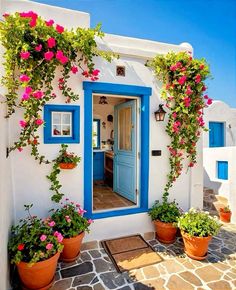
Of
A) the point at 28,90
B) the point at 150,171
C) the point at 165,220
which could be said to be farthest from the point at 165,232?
the point at 28,90

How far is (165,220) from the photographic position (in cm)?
355

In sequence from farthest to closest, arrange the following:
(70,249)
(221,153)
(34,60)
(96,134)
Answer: (96,134) < (221,153) < (70,249) < (34,60)

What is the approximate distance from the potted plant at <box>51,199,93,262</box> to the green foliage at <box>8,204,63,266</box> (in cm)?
28

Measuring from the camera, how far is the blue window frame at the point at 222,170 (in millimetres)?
5617

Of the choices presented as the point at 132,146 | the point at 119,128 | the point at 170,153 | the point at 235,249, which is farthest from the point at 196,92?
the point at 235,249

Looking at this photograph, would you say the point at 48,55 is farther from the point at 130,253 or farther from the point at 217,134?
the point at 217,134

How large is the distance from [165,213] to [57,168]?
2300 millimetres

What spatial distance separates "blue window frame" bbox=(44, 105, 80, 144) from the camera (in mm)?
3188

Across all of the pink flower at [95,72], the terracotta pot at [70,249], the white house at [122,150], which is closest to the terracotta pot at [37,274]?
the terracotta pot at [70,249]

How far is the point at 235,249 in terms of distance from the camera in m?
3.46

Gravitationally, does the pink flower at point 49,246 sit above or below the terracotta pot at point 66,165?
below

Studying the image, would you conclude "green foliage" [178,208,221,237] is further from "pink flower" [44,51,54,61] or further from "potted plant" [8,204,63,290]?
"pink flower" [44,51,54,61]

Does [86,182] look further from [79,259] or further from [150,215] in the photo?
[150,215]

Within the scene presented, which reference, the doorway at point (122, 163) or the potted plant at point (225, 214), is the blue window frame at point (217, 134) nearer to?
the potted plant at point (225, 214)
